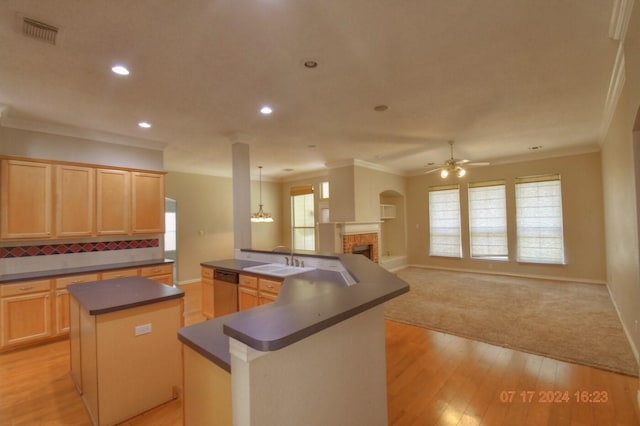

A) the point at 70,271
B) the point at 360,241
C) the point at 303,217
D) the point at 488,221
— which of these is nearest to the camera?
the point at 70,271

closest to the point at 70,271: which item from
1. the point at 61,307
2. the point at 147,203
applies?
the point at 61,307

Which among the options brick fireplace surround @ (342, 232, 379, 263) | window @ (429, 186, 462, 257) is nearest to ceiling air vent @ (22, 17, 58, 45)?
brick fireplace surround @ (342, 232, 379, 263)

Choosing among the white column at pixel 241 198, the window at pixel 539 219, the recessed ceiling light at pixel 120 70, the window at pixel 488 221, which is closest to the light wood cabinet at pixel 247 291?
the white column at pixel 241 198

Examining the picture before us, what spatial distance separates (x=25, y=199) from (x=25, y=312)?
1.38 metres

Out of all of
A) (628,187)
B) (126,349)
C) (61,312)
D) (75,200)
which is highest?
(75,200)

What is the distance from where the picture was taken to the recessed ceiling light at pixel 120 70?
8.25ft

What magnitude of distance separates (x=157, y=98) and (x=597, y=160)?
8.02m

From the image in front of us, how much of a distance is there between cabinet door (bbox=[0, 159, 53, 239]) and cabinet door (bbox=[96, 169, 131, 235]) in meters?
0.53

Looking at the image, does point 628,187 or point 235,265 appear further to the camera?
point 235,265

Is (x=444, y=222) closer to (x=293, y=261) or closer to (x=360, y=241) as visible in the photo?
(x=360, y=241)

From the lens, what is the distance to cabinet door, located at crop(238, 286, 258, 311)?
3338 millimetres

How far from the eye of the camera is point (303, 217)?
900 centimetres

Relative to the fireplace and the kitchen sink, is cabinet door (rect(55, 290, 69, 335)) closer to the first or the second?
the kitchen sink

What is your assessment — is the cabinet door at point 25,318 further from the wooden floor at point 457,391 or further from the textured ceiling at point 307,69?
the textured ceiling at point 307,69
